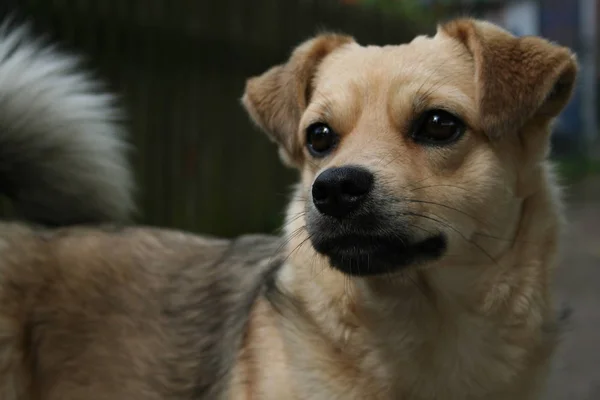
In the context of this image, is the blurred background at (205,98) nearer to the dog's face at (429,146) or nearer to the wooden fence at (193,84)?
the wooden fence at (193,84)

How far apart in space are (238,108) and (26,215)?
8.83 ft

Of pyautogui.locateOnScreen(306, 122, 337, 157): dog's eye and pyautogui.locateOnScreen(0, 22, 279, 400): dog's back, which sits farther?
pyautogui.locateOnScreen(0, 22, 279, 400): dog's back

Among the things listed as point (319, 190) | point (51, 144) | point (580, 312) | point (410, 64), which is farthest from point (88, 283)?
point (580, 312)

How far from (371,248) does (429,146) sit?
0.38 metres

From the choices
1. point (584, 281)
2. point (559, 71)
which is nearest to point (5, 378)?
point (559, 71)

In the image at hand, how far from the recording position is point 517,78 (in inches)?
94.6

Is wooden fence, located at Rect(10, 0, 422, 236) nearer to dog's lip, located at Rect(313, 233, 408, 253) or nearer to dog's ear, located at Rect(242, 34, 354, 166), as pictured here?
dog's ear, located at Rect(242, 34, 354, 166)

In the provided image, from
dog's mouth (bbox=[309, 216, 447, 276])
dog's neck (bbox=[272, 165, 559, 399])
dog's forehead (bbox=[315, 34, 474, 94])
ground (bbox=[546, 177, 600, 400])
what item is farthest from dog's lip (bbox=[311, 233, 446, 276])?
ground (bbox=[546, 177, 600, 400])

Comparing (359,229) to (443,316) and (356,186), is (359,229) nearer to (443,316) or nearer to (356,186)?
(356,186)

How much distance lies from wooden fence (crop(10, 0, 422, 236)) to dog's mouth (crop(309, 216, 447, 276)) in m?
2.73

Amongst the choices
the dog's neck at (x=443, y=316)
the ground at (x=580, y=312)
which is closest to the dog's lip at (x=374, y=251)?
the dog's neck at (x=443, y=316)

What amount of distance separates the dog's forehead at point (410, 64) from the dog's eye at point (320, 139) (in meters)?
0.15

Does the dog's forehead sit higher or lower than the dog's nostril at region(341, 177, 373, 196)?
higher

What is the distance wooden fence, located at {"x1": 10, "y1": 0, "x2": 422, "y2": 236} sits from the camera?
4699 millimetres
